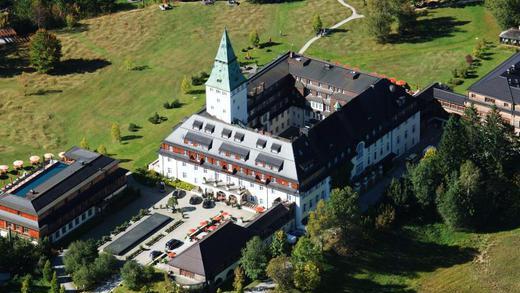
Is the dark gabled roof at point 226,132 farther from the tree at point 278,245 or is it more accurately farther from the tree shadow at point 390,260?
the tree shadow at point 390,260

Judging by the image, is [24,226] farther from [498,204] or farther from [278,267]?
[498,204]

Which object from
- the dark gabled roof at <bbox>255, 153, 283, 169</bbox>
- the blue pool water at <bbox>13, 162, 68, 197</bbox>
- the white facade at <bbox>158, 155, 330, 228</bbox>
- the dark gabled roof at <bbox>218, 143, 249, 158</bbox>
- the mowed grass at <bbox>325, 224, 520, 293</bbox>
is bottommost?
the mowed grass at <bbox>325, 224, 520, 293</bbox>

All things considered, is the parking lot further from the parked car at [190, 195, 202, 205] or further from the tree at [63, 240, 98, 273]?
the tree at [63, 240, 98, 273]

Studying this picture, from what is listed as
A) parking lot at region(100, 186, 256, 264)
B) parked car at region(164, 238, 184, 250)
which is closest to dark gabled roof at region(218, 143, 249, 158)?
parking lot at region(100, 186, 256, 264)

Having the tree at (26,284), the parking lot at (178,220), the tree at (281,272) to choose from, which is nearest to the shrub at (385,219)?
the parking lot at (178,220)

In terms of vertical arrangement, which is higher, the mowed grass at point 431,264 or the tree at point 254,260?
the tree at point 254,260

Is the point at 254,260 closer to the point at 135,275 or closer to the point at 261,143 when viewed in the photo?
the point at 135,275
